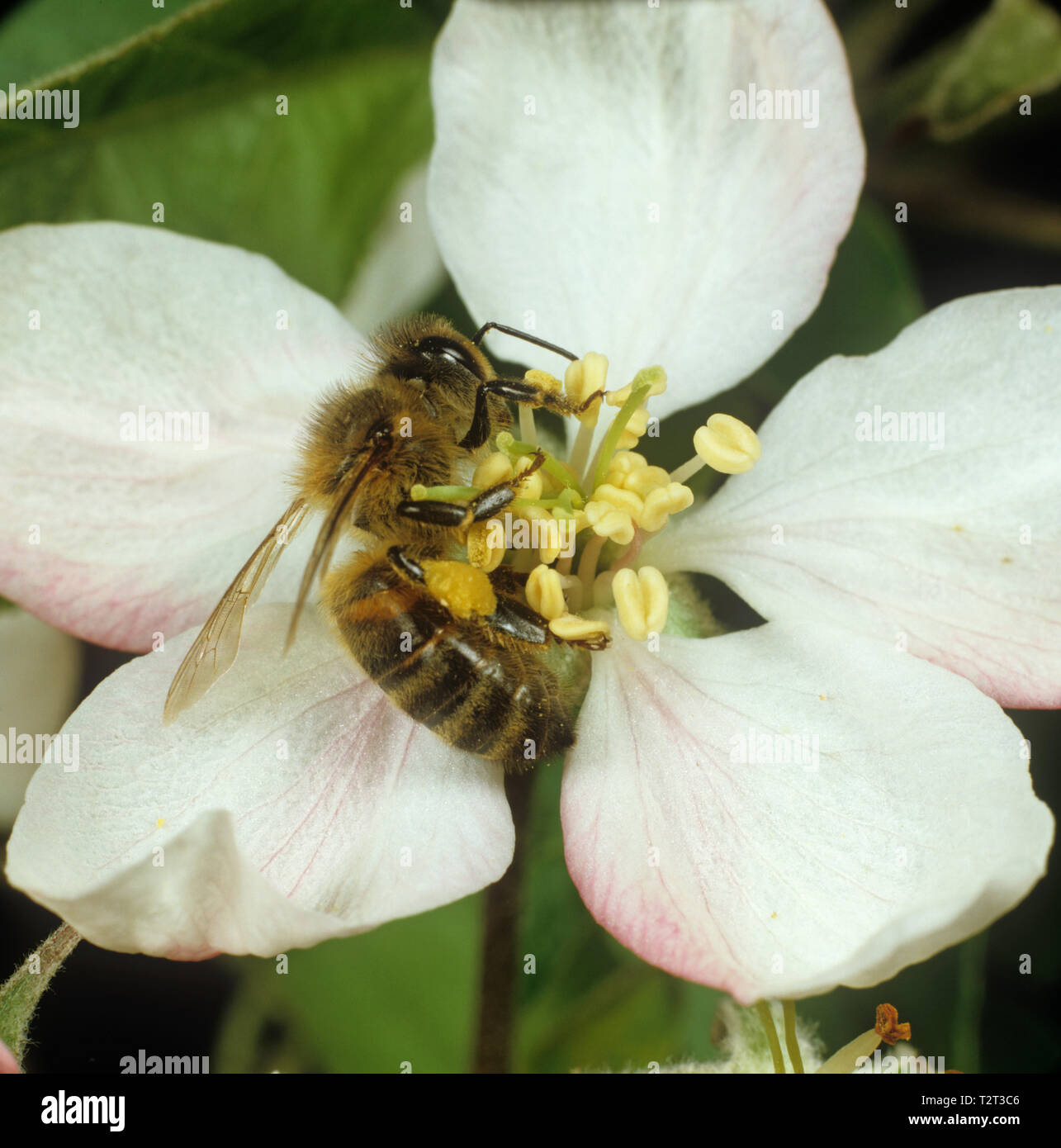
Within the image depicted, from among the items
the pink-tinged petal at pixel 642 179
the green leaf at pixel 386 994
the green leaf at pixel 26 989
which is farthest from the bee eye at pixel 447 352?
the green leaf at pixel 386 994

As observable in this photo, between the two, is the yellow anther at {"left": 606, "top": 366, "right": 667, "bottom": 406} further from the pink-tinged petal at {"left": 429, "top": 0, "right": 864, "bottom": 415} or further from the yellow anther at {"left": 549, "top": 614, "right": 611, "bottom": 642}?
the yellow anther at {"left": 549, "top": 614, "right": 611, "bottom": 642}

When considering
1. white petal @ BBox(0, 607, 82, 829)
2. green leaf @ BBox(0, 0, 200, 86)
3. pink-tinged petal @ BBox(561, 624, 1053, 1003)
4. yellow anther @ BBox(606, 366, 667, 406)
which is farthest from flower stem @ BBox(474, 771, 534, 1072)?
green leaf @ BBox(0, 0, 200, 86)

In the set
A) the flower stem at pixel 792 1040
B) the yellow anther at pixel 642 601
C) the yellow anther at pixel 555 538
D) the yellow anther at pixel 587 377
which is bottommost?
the flower stem at pixel 792 1040

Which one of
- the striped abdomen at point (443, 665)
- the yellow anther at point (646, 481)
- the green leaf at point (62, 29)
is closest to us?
the striped abdomen at point (443, 665)

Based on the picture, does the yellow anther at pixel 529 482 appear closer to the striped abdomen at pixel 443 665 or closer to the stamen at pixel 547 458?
the stamen at pixel 547 458

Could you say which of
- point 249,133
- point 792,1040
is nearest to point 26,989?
point 792,1040

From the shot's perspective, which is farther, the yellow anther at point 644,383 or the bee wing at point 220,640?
the yellow anther at point 644,383

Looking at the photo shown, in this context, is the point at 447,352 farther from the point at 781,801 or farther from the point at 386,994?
the point at 386,994
